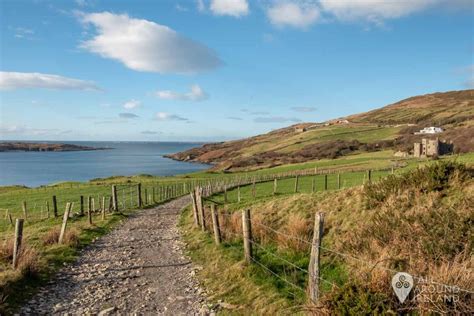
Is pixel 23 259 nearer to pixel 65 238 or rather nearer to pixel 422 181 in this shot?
pixel 65 238

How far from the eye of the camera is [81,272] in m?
13.1

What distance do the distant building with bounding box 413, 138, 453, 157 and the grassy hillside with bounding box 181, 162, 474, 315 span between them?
62.6 metres

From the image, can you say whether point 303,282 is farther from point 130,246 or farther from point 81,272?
point 130,246

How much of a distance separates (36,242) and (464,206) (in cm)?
1677

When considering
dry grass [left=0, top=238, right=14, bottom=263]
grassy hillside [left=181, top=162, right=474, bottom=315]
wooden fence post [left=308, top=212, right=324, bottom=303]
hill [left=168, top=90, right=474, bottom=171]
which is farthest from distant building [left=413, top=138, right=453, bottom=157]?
dry grass [left=0, top=238, right=14, bottom=263]

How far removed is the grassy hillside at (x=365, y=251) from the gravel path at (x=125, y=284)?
86 centimetres

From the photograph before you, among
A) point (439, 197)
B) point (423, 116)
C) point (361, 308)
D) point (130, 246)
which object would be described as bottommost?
point (130, 246)

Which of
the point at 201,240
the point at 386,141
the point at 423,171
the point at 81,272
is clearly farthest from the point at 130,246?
the point at 386,141

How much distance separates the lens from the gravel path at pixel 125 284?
9.86 meters

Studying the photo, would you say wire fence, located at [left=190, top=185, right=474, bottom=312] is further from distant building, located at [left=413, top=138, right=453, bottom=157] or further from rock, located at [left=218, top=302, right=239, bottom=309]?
distant building, located at [left=413, top=138, right=453, bottom=157]

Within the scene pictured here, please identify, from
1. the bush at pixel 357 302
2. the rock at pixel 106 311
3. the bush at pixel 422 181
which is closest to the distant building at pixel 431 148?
the bush at pixel 422 181

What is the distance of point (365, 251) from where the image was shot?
10.4 m

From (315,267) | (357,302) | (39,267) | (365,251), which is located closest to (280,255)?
(365,251)

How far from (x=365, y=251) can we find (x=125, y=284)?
23.0 feet
